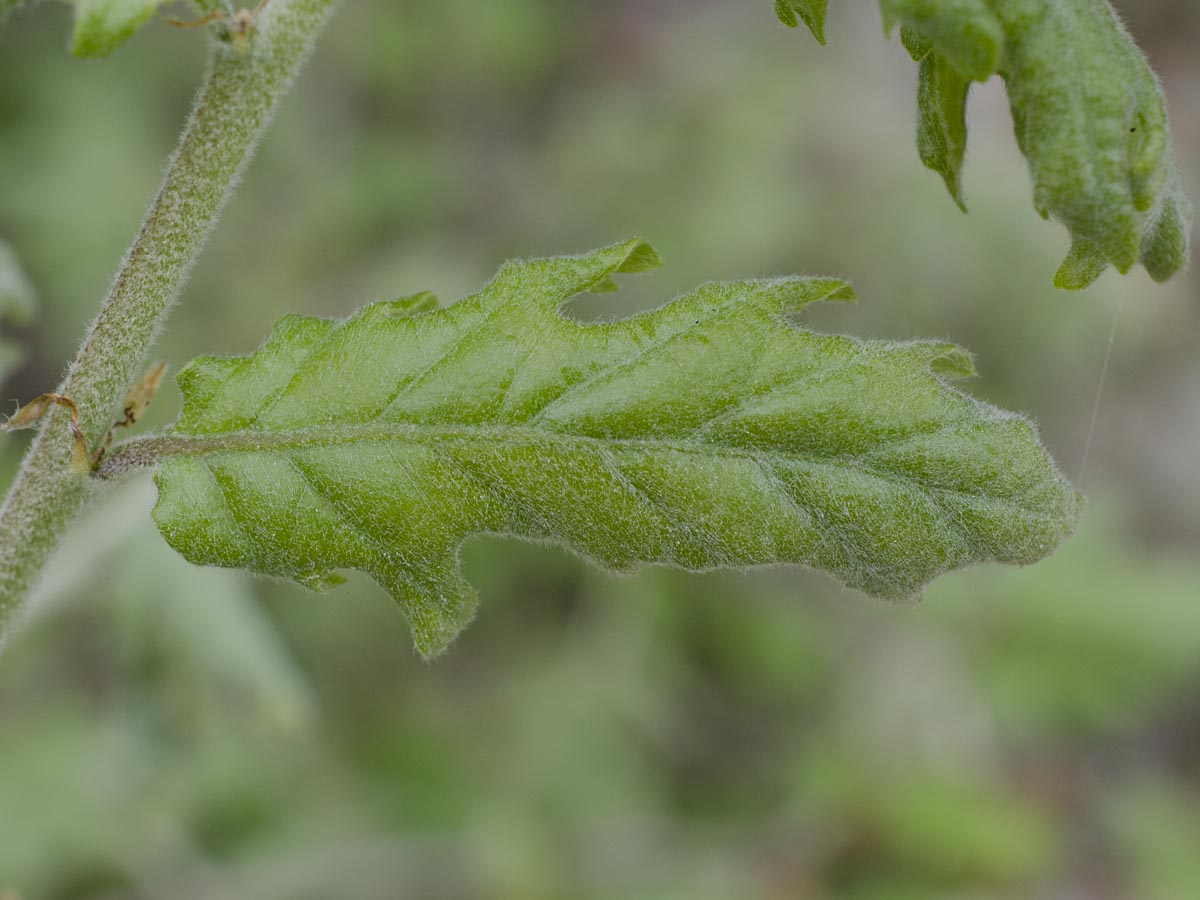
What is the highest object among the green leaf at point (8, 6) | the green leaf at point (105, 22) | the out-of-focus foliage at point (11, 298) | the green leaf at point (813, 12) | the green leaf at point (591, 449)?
the out-of-focus foliage at point (11, 298)

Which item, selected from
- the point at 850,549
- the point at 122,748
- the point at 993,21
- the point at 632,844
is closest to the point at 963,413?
the point at 850,549

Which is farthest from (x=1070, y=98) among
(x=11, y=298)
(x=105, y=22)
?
(x=11, y=298)

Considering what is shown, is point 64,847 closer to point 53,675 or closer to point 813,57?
point 53,675

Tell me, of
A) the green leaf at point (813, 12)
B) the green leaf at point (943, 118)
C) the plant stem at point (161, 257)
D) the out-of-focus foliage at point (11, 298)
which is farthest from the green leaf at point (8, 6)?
the out-of-focus foliage at point (11, 298)

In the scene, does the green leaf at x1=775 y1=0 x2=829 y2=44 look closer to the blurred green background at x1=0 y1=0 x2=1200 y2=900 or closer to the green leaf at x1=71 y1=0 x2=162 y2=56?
the green leaf at x1=71 y1=0 x2=162 y2=56

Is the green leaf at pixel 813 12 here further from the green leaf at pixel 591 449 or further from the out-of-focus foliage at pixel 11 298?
the out-of-focus foliage at pixel 11 298
